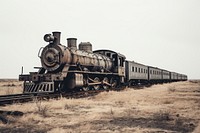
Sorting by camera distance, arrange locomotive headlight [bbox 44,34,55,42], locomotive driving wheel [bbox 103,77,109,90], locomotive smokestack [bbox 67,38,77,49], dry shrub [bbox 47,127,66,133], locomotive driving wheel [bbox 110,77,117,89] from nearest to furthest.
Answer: dry shrub [bbox 47,127,66,133], locomotive headlight [bbox 44,34,55,42], locomotive smokestack [bbox 67,38,77,49], locomotive driving wheel [bbox 103,77,109,90], locomotive driving wheel [bbox 110,77,117,89]

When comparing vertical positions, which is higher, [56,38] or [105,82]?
[56,38]

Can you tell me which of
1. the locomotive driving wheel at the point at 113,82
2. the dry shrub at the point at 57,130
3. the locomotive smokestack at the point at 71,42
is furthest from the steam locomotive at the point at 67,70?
the dry shrub at the point at 57,130

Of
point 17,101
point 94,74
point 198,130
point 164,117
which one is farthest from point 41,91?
point 198,130

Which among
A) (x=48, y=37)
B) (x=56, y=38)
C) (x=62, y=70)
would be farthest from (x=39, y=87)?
(x=56, y=38)

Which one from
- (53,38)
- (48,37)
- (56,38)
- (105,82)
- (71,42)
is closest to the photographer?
(48,37)

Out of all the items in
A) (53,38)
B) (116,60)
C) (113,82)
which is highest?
(53,38)

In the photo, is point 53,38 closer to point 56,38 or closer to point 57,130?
point 56,38

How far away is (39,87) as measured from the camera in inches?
526

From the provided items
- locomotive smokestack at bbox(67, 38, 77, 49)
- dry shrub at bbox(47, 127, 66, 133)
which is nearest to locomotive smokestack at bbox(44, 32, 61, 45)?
locomotive smokestack at bbox(67, 38, 77, 49)

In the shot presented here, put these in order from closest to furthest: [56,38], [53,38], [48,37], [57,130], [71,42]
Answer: [57,130] < [48,37] < [53,38] < [56,38] < [71,42]

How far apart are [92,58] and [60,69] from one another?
12.4 ft

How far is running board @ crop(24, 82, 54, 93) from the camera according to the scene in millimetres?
13203

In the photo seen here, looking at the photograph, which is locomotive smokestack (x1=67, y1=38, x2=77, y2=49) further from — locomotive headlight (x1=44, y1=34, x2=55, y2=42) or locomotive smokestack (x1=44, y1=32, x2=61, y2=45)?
locomotive headlight (x1=44, y1=34, x2=55, y2=42)

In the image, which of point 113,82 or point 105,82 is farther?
point 113,82
